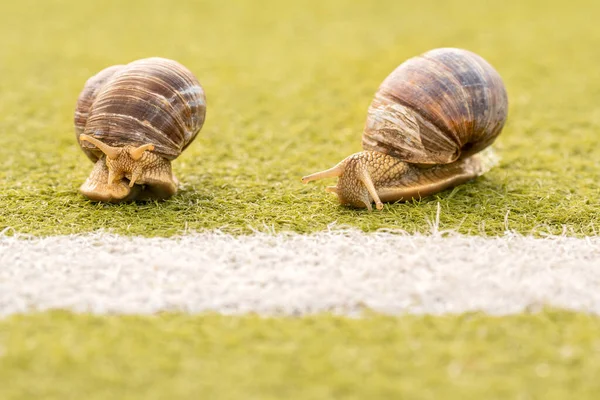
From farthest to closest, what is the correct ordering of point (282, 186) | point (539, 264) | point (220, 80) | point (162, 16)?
point (162, 16), point (220, 80), point (282, 186), point (539, 264)

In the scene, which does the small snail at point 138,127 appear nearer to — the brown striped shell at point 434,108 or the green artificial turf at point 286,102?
the green artificial turf at point 286,102

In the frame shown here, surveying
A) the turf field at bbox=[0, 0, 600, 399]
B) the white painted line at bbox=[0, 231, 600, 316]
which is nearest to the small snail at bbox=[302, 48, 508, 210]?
the turf field at bbox=[0, 0, 600, 399]

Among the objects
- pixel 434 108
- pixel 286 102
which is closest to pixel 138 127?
pixel 434 108

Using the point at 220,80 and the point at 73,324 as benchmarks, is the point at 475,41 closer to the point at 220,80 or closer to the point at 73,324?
the point at 220,80

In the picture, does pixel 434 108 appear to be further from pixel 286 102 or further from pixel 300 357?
pixel 286 102

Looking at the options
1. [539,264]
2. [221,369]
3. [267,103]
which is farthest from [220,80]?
[221,369]

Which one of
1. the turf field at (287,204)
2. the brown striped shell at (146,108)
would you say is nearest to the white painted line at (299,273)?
the turf field at (287,204)

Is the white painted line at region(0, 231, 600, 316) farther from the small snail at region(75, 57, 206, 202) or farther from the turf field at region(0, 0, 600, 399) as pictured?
the small snail at region(75, 57, 206, 202)
